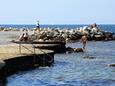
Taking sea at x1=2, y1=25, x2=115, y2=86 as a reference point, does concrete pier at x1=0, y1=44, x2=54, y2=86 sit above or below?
above

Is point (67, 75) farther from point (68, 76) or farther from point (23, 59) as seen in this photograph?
point (23, 59)

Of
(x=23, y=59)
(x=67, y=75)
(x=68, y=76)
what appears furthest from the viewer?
(x=23, y=59)

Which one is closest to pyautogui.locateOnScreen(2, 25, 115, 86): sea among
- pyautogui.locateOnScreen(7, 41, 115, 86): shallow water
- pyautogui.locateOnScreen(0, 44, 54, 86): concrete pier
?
pyautogui.locateOnScreen(7, 41, 115, 86): shallow water

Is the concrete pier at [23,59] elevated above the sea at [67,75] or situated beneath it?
elevated above

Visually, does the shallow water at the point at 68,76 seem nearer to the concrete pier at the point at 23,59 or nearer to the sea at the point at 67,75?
the sea at the point at 67,75

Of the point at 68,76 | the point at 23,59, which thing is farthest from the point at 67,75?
the point at 23,59

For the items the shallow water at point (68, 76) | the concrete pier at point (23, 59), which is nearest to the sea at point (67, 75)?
the shallow water at point (68, 76)

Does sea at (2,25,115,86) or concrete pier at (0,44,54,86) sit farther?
concrete pier at (0,44,54,86)

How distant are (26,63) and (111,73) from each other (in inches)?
247

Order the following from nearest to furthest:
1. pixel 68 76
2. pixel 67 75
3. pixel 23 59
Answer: pixel 68 76 → pixel 67 75 → pixel 23 59

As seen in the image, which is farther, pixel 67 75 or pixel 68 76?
pixel 67 75

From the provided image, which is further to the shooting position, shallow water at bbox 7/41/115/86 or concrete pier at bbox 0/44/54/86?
concrete pier at bbox 0/44/54/86

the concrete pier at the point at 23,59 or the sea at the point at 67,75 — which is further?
the concrete pier at the point at 23,59

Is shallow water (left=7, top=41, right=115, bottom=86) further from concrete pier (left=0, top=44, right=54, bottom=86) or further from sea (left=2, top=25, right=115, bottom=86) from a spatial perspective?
concrete pier (left=0, top=44, right=54, bottom=86)
